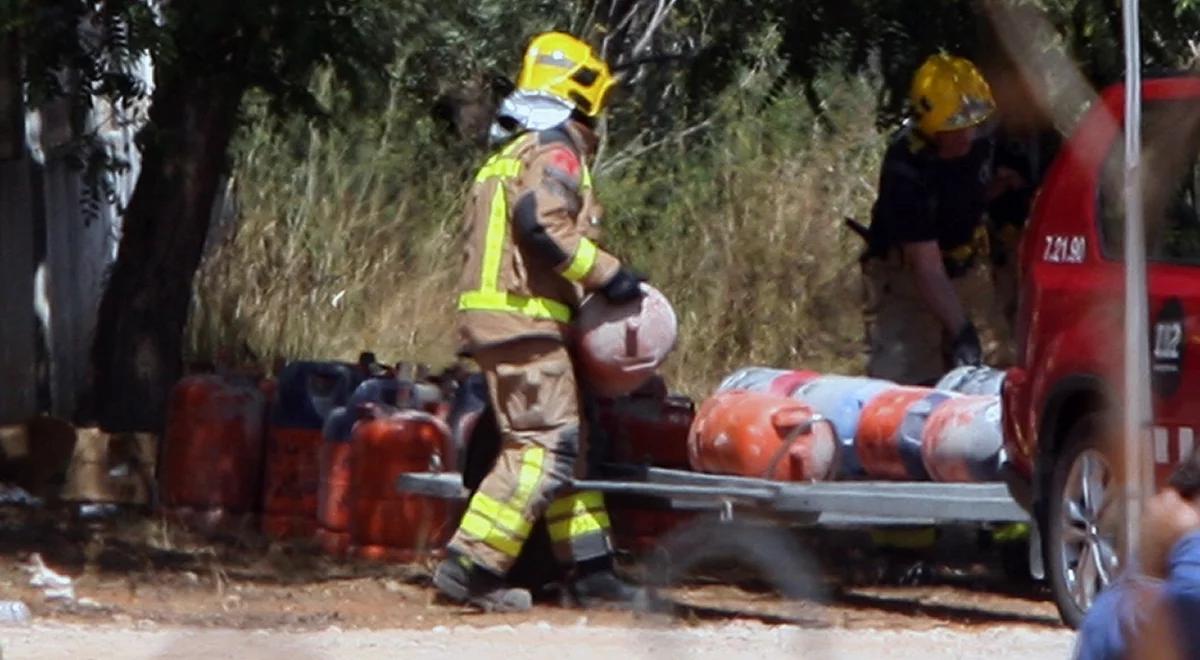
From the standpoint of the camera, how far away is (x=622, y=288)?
837cm

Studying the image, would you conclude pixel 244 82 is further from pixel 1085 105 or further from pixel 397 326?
pixel 397 326

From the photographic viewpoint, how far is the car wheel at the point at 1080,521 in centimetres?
766

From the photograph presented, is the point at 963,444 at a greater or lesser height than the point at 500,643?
greater

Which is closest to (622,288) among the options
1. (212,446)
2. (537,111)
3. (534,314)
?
(534,314)

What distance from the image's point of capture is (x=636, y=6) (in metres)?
15.7

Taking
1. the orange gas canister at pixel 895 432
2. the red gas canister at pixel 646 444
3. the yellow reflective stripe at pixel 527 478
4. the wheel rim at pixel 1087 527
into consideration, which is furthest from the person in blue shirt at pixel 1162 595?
the red gas canister at pixel 646 444

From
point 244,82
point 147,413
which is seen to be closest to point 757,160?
point 147,413

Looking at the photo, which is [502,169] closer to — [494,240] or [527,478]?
[494,240]

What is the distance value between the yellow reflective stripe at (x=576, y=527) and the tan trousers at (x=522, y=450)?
0.43ft

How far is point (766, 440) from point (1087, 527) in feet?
4.59

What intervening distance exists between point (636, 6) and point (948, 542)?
5946mm

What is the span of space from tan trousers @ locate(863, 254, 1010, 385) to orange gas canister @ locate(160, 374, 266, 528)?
8.08 feet

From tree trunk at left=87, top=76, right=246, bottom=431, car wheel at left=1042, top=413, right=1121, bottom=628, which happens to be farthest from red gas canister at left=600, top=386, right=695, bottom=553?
tree trunk at left=87, top=76, right=246, bottom=431

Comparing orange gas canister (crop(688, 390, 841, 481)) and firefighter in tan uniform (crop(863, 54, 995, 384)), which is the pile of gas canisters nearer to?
orange gas canister (crop(688, 390, 841, 481))
